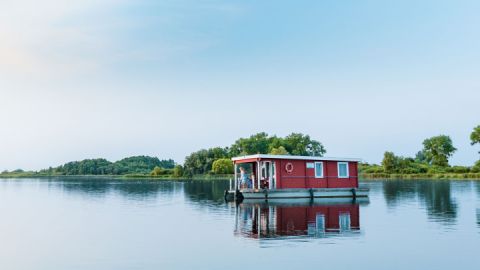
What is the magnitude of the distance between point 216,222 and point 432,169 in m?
82.9

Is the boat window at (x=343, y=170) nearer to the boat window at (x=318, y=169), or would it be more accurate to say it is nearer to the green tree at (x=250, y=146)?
the boat window at (x=318, y=169)

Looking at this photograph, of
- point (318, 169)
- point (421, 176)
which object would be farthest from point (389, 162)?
point (318, 169)

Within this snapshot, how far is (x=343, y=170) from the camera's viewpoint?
38.8 meters

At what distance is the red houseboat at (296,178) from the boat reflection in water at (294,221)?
14.7 feet

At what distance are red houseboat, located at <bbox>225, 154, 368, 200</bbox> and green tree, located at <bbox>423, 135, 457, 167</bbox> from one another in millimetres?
77088

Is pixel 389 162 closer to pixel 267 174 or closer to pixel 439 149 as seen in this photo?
pixel 439 149

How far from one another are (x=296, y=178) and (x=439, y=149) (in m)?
82.3

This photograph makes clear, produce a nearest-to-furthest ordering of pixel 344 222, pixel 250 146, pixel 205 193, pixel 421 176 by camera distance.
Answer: pixel 344 222
pixel 205 193
pixel 421 176
pixel 250 146

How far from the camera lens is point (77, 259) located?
14.4 m

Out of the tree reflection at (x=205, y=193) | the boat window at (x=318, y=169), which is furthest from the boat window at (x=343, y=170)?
the tree reflection at (x=205, y=193)

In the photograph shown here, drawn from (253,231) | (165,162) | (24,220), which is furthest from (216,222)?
(165,162)

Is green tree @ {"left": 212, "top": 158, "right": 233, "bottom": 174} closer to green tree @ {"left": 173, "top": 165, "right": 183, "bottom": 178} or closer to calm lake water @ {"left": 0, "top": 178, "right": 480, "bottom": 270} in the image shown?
green tree @ {"left": 173, "top": 165, "right": 183, "bottom": 178}

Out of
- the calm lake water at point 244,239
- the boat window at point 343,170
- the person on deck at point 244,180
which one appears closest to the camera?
the calm lake water at point 244,239

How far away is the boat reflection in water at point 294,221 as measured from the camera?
18656 mm
